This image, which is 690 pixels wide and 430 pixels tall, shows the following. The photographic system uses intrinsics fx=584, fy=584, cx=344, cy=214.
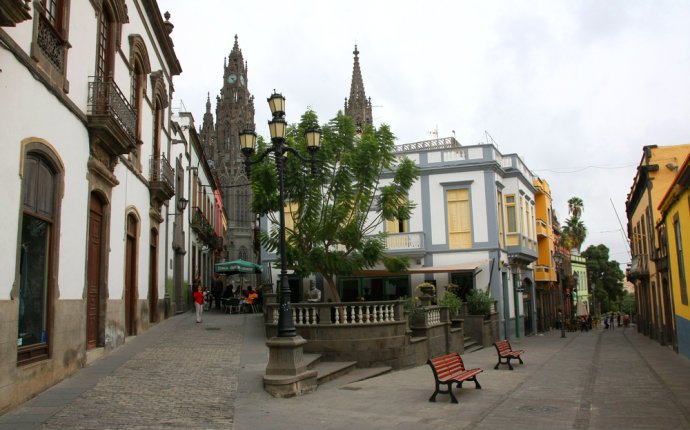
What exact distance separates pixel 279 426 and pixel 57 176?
5765 millimetres

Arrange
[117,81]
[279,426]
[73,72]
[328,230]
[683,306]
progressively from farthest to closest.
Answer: [683,306]
[328,230]
[117,81]
[73,72]
[279,426]

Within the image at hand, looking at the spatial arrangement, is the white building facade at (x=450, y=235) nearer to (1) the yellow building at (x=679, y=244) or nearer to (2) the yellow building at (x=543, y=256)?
→ (1) the yellow building at (x=679, y=244)

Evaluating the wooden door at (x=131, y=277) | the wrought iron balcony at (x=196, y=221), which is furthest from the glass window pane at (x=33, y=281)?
the wrought iron balcony at (x=196, y=221)

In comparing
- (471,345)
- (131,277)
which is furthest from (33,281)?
(471,345)

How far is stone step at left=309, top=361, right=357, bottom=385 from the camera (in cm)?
1195

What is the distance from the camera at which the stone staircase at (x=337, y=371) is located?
1192 cm

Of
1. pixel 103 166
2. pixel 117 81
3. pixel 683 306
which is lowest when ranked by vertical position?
pixel 683 306

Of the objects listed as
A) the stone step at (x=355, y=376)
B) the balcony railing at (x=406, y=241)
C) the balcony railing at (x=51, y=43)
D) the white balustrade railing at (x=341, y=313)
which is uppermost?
the balcony railing at (x=51, y=43)

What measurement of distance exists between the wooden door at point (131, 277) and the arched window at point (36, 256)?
5.51m

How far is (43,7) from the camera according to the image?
9.48 metres

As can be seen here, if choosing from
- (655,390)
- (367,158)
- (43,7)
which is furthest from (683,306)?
A: (43,7)

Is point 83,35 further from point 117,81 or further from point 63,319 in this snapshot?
point 63,319

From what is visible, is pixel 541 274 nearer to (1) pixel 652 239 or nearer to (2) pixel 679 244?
(1) pixel 652 239

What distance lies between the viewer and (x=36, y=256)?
30.8ft
